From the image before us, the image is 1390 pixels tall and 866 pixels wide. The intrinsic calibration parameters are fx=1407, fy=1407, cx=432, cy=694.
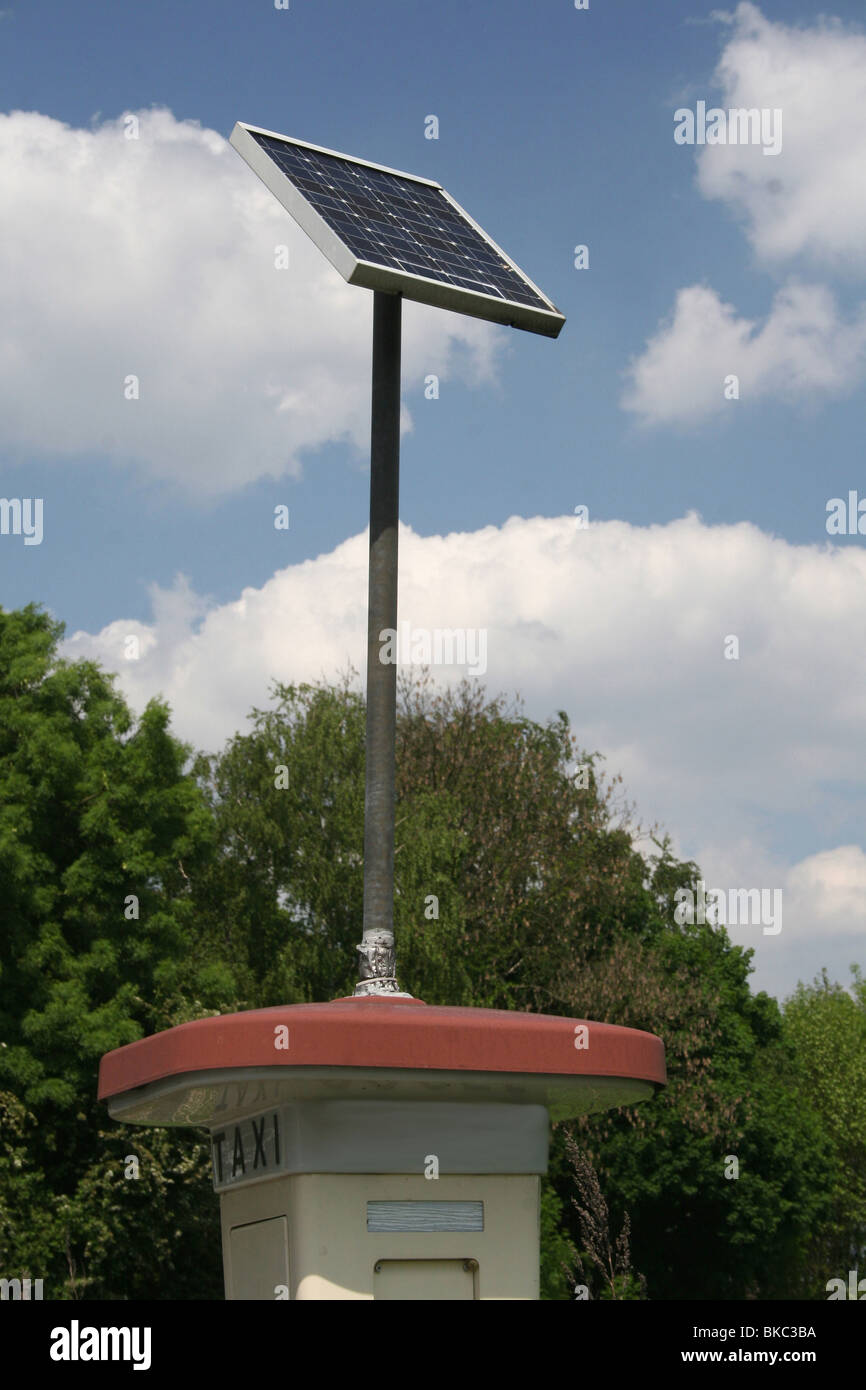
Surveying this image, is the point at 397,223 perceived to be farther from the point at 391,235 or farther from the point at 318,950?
the point at 318,950

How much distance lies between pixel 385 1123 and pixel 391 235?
519cm

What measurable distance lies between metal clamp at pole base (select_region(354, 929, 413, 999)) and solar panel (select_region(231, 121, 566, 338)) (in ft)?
11.6

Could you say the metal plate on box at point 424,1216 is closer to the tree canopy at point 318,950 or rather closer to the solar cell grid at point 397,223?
the solar cell grid at point 397,223

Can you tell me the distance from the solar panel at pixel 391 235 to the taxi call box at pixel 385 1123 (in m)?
3.92

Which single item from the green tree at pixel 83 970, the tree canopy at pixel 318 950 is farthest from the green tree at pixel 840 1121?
the green tree at pixel 83 970

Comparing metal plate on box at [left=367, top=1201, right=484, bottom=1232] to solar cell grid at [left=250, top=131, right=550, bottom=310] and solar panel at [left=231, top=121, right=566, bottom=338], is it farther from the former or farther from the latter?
solar cell grid at [left=250, top=131, right=550, bottom=310]

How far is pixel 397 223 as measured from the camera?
9.05 metres

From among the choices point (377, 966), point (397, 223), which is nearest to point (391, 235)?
point (397, 223)

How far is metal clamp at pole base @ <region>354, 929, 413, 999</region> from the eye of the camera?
25.0 ft

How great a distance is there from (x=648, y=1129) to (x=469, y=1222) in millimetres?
27274

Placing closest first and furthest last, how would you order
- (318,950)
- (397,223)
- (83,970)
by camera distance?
(397,223), (83,970), (318,950)

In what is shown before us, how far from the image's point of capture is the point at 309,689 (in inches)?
1465

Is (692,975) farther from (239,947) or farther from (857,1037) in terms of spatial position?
(857,1037)

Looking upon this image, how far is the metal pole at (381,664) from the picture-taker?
765 centimetres
